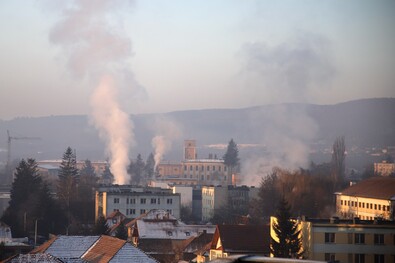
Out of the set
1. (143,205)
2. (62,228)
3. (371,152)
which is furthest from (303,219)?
(371,152)

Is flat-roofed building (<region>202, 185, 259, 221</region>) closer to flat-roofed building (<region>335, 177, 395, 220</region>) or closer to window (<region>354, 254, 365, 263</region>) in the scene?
flat-roofed building (<region>335, 177, 395, 220</region>)

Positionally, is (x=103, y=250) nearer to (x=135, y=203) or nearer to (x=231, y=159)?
(x=135, y=203)

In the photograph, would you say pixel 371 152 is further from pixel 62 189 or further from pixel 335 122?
pixel 62 189

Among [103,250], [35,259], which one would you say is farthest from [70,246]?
[35,259]

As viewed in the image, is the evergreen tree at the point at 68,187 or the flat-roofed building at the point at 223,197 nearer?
the evergreen tree at the point at 68,187

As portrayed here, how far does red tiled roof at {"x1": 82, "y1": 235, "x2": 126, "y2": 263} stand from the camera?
26.8 meters

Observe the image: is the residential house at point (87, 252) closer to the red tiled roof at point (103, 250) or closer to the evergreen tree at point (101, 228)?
the red tiled roof at point (103, 250)

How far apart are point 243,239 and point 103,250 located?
783 cm

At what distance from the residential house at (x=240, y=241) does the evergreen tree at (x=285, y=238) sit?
0.86m

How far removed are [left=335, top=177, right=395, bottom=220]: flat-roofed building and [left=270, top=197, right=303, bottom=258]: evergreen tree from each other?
38.0 ft

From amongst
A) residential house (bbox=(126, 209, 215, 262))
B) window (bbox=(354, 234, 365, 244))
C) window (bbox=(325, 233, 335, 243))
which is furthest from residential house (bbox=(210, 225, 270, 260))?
residential house (bbox=(126, 209, 215, 262))

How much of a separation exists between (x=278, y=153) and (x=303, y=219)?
8331 cm

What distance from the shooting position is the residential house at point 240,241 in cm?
3416

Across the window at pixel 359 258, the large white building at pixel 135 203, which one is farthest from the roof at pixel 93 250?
the large white building at pixel 135 203
